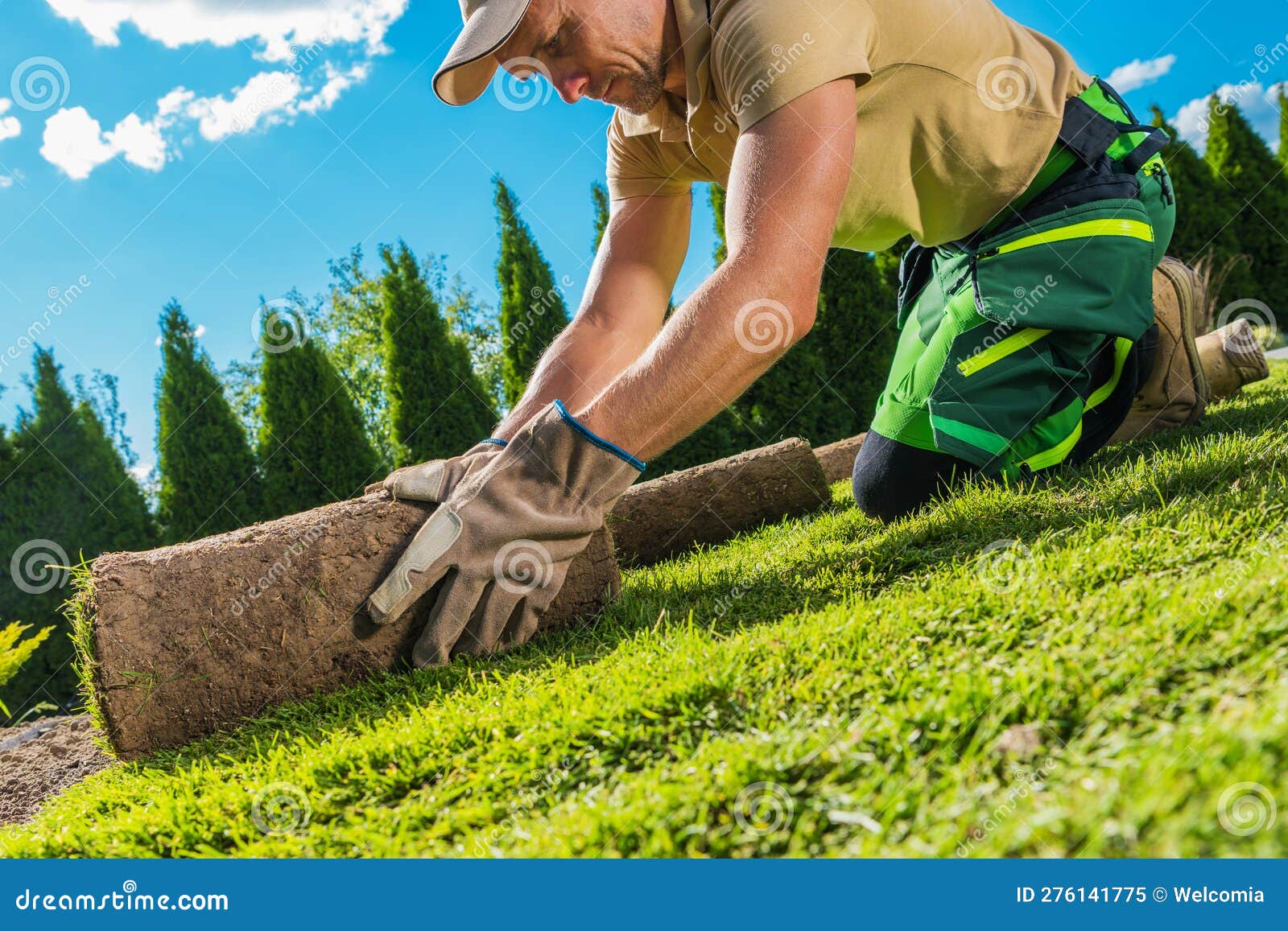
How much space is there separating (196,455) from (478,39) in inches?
346

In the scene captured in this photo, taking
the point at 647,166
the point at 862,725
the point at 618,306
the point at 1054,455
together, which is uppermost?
the point at 647,166

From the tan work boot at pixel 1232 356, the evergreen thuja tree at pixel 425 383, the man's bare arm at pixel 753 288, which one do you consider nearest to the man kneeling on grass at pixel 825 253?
the man's bare arm at pixel 753 288

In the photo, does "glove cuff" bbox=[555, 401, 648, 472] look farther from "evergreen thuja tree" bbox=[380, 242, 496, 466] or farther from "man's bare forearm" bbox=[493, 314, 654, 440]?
"evergreen thuja tree" bbox=[380, 242, 496, 466]

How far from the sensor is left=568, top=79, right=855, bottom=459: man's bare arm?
2.08 metres

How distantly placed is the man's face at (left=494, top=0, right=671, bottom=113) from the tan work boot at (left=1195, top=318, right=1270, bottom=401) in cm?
371

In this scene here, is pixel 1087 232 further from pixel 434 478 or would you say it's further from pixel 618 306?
pixel 434 478

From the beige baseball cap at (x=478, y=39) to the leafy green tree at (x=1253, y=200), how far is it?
13876mm

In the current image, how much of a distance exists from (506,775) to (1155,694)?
1111mm

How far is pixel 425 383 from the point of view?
33.3 ft

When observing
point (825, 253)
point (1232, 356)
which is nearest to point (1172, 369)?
point (1232, 356)

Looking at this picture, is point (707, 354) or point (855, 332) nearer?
point (707, 354)

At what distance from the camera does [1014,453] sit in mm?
3158

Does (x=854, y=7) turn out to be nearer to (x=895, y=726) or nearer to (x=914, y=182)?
(x=914, y=182)

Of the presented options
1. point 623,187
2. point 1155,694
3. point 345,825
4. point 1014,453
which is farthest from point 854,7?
point 345,825
